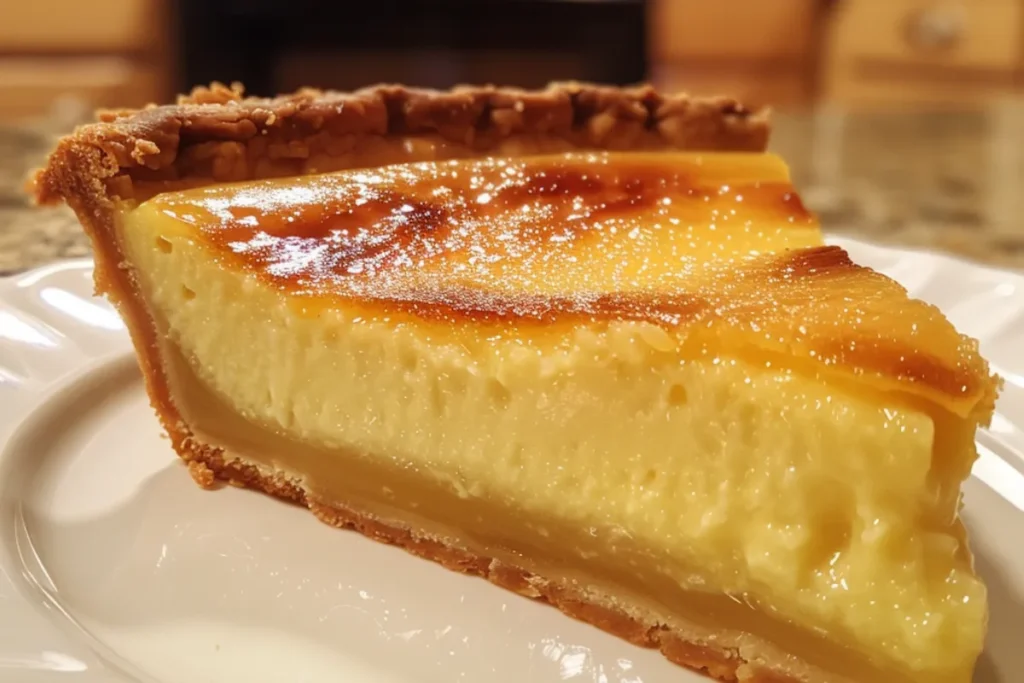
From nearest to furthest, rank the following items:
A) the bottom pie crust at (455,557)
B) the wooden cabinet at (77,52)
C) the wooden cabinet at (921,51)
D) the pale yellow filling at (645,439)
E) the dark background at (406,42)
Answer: the pale yellow filling at (645,439) → the bottom pie crust at (455,557) → the dark background at (406,42) → the wooden cabinet at (77,52) → the wooden cabinet at (921,51)

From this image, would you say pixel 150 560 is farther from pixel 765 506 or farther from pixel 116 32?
pixel 116 32

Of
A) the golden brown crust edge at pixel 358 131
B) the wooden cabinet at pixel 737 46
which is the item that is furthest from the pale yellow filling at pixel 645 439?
A: the wooden cabinet at pixel 737 46

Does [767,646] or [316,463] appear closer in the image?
[767,646]

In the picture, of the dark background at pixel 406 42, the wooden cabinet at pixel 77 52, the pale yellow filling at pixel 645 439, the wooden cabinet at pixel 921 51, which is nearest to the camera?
the pale yellow filling at pixel 645 439

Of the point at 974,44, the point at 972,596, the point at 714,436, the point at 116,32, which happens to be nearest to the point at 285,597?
the point at 714,436

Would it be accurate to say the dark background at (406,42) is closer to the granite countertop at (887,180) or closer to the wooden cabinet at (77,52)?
the wooden cabinet at (77,52)

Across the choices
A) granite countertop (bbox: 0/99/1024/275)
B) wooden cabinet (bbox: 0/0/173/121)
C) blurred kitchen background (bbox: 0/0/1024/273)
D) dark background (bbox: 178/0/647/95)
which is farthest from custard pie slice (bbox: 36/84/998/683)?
wooden cabinet (bbox: 0/0/173/121)

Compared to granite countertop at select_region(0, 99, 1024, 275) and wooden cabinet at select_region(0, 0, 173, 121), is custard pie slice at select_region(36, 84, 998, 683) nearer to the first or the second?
granite countertop at select_region(0, 99, 1024, 275)
